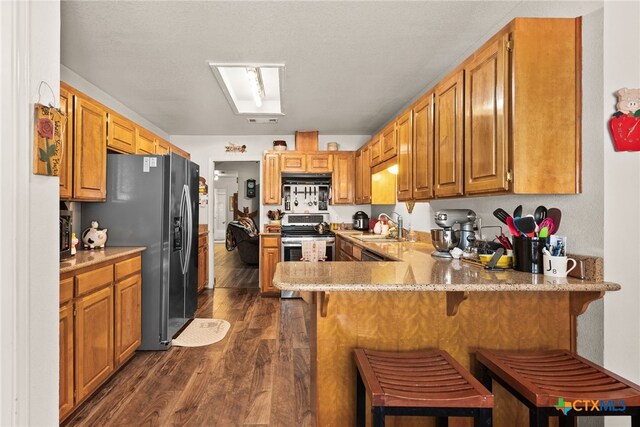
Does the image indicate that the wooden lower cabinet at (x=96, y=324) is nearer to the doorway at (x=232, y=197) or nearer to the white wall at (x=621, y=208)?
the white wall at (x=621, y=208)

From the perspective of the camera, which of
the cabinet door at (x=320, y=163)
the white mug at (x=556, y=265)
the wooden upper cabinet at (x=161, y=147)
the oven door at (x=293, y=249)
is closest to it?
the white mug at (x=556, y=265)

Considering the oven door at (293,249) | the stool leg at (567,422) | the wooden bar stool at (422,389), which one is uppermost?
the oven door at (293,249)

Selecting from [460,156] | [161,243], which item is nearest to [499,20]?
[460,156]

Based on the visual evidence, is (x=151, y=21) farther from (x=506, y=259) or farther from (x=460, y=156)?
(x=506, y=259)

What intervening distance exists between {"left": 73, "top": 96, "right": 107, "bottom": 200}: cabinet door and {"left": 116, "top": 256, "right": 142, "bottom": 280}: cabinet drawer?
57 centimetres

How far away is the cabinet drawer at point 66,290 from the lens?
1889 mm

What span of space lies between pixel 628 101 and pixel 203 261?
4.81m

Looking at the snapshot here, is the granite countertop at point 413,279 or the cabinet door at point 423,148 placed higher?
the cabinet door at point 423,148

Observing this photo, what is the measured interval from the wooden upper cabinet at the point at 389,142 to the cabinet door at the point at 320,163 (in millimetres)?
1559

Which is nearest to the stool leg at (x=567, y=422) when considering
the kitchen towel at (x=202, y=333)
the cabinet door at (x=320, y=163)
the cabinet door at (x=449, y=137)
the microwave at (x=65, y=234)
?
the cabinet door at (x=449, y=137)

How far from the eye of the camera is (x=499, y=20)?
2.16 meters

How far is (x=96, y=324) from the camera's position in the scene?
2254 mm

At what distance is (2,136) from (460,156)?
6.63ft

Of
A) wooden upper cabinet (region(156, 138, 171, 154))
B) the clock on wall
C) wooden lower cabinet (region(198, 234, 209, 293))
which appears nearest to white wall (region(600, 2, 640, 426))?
wooden upper cabinet (region(156, 138, 171, 154))
